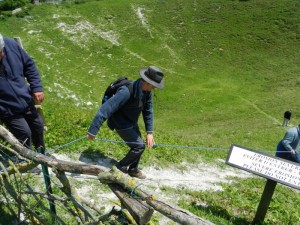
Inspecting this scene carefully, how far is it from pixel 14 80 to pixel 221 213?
4551mm

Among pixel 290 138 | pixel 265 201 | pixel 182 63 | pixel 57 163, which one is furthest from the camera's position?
pixel 182 63

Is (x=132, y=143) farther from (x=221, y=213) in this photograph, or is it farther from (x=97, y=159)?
(x=221, y=213)

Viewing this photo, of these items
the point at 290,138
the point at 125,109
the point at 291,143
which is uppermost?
the point at 125,109

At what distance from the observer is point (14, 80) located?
18.2ft

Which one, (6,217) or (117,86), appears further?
(117,86)

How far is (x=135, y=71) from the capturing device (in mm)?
31594

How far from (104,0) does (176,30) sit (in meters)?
11.9

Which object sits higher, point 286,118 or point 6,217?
point 6,217

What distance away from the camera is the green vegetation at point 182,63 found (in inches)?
554

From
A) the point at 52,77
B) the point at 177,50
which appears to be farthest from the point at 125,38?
the point at 52,77

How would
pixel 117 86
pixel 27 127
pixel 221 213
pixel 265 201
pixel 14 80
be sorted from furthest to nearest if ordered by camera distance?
pixel 221 213 → pixel 117 86 → pixel 265 201 → pixel 27 127 → pixel 14 80

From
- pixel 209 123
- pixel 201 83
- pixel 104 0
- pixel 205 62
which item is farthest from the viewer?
pixel 104 0

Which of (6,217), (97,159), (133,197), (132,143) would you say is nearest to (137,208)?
(133,197)

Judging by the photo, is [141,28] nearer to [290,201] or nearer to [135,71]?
[135,71]
